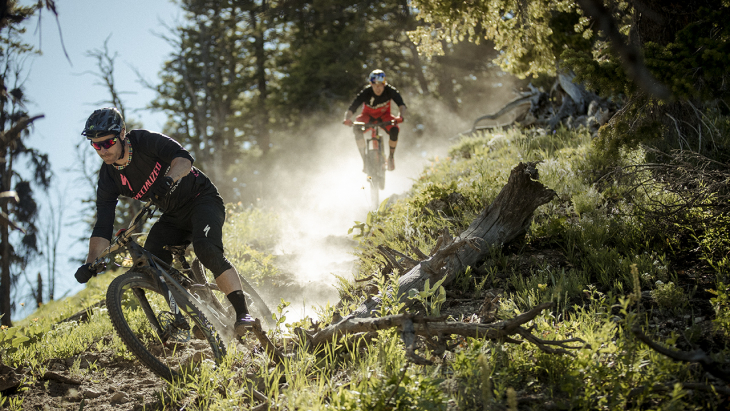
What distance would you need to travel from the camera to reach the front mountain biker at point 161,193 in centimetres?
395

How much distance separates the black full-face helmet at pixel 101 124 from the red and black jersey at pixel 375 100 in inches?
239

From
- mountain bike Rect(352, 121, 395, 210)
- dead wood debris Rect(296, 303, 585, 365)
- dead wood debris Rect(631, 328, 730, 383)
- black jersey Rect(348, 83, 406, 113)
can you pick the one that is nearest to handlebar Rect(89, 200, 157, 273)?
dead wood debris Rect(296, 303, 585, 365)

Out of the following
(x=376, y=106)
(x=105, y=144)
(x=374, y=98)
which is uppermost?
(x=374, y=98)

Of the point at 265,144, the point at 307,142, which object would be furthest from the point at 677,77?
the point at 265,144

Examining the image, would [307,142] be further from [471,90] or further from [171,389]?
[171,389]

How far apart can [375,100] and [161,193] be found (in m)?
6.32

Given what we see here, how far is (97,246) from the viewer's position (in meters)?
3.91

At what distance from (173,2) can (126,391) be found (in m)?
28.3

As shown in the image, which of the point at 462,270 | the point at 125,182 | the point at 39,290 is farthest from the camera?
the point at 39,290

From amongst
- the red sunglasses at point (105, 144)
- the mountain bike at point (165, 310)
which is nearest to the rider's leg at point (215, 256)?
the mountain bike at point (165, 310)

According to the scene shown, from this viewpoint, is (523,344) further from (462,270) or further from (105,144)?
(105,144)

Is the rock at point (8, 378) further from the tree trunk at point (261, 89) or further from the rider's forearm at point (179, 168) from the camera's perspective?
the tree trunk at point (261, 89)

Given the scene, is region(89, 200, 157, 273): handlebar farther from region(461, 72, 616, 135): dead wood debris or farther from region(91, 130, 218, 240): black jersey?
region(461, 72, 616, 135): dead wood debris

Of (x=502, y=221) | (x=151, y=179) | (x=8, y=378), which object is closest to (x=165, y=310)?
(x=151, y=179)
